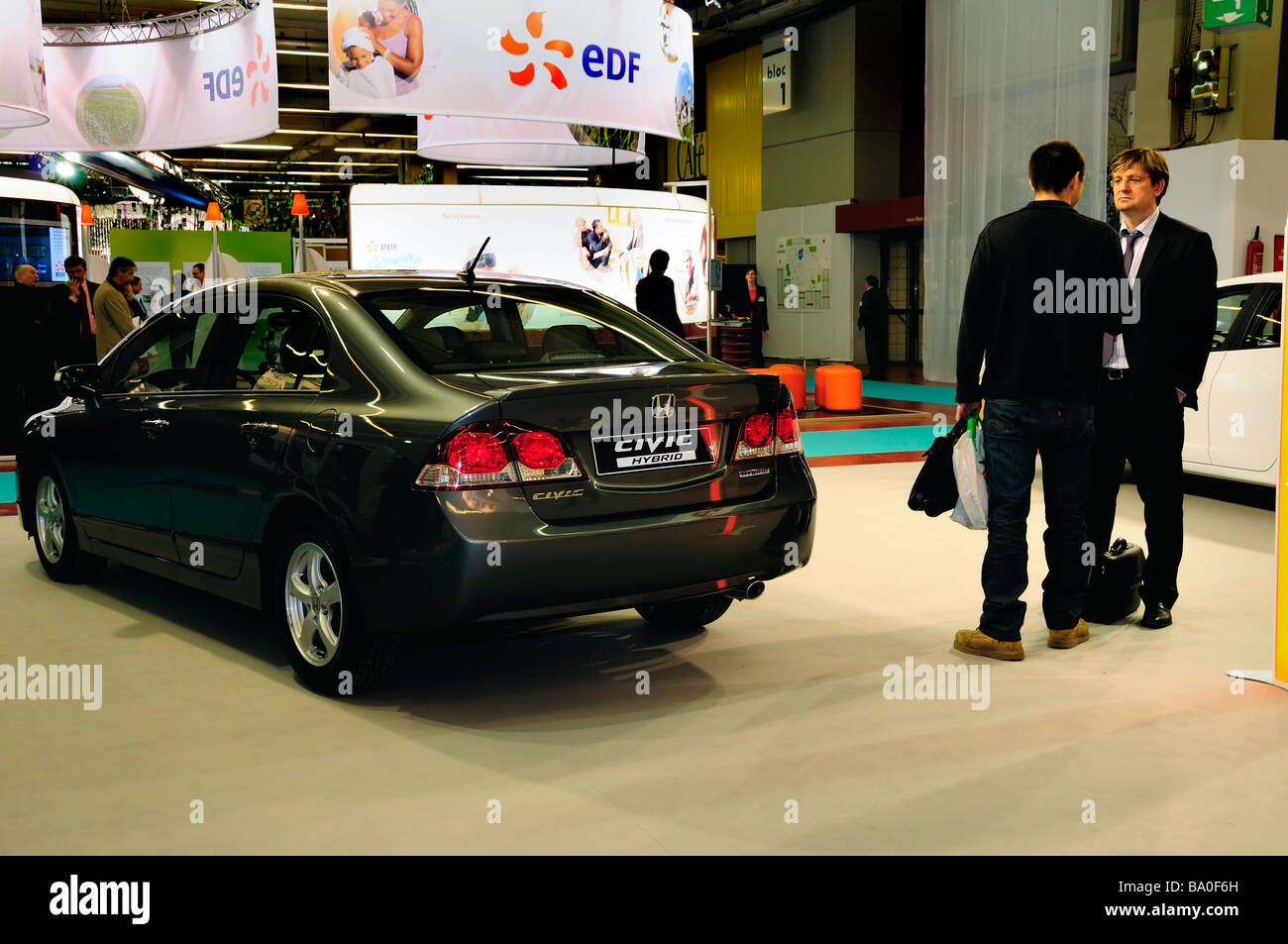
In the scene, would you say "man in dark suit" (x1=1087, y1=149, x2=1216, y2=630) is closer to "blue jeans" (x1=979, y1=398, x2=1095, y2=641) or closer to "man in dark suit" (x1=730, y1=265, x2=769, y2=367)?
"blue jeans" (x1=979, y1=398, x2=1095, y2=641)

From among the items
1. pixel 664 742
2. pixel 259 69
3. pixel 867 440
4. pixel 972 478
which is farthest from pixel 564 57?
pixel 664 742

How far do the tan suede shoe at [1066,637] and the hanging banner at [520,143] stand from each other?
1003cm

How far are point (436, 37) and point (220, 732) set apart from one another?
702cm

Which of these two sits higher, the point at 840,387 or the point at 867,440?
the point at 840,387

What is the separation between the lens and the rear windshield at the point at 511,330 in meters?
4.23

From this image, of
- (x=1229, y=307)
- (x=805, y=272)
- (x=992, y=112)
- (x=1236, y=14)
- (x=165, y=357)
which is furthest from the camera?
(x=805, y=272)

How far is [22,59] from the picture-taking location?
8266mm

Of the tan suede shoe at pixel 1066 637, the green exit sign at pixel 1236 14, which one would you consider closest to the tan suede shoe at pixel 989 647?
the tan suede shoe at pixel 1066 637

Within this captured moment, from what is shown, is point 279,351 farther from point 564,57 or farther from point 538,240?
point 538,240

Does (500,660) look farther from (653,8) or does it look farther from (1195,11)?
(1195,11)

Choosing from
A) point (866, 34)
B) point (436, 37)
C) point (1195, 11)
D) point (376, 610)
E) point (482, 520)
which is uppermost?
point (866, 34)

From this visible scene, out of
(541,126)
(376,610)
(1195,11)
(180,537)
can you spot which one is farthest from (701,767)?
(1195,11)

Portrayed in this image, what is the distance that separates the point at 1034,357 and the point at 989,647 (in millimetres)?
1081

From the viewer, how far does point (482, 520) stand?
12.0 ft
